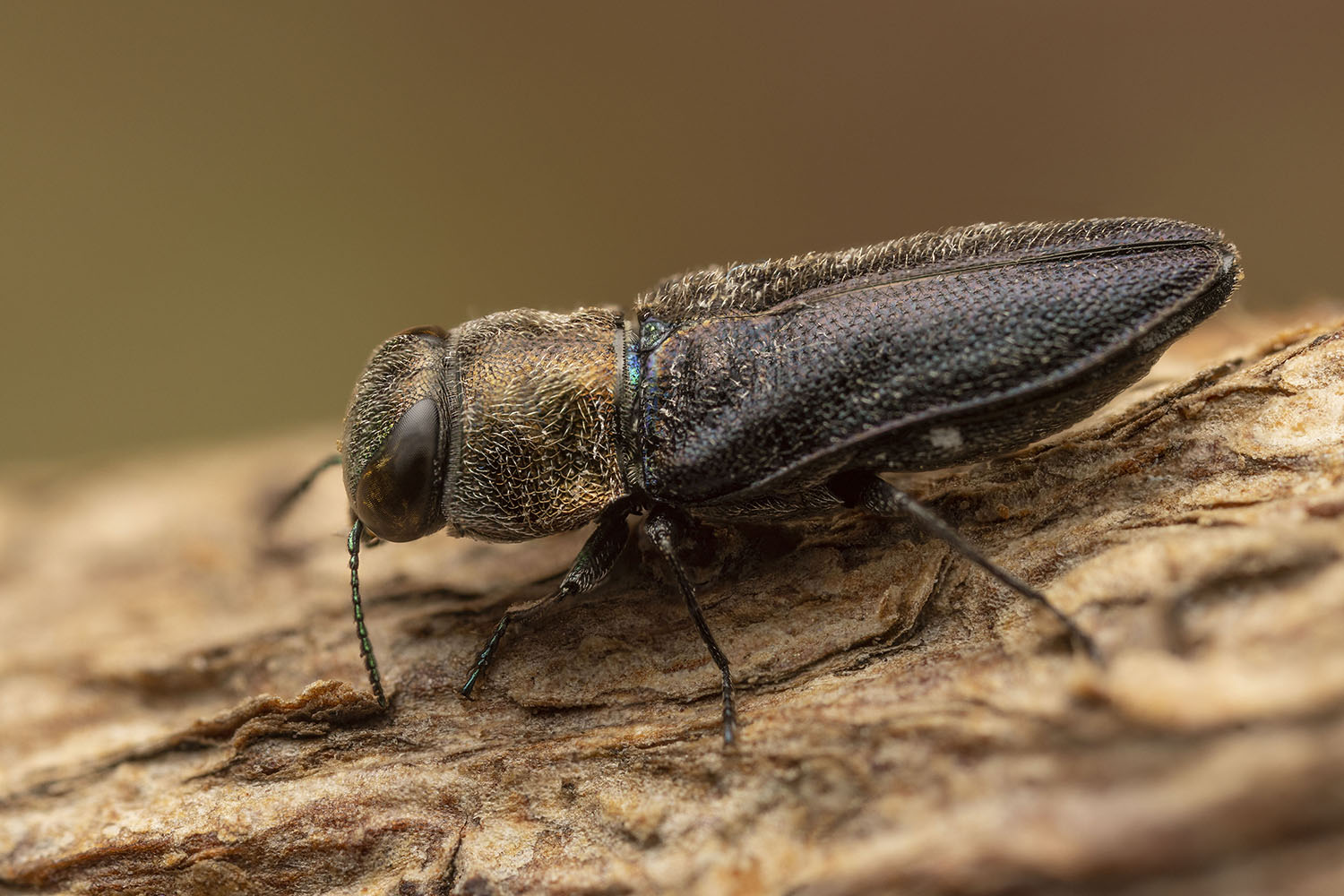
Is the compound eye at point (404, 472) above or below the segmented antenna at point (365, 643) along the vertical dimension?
above

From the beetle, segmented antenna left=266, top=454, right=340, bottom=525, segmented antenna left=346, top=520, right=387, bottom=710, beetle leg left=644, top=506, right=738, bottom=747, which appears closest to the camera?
beetle leg left=644, top=506, right=738, bottom=747

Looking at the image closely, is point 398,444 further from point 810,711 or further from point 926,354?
point 926,354

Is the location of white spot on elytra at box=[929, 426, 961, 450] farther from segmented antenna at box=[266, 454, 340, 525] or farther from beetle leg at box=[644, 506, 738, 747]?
segmented antenna at box=[266, 454, 340, 525]

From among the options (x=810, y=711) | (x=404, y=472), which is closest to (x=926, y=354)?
(x=810, y=711)

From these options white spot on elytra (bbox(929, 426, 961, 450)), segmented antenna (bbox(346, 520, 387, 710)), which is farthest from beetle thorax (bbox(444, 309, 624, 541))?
white spot on elytra (bbox(929, 426, 961, 450))

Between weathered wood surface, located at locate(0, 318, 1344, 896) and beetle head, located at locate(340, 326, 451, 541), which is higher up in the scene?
beetle head, located at locate(340, 326, 451, 541)

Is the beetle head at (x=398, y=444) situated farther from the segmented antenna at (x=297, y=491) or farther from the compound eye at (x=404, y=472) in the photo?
the segmented antenna at (x=297, y=491)

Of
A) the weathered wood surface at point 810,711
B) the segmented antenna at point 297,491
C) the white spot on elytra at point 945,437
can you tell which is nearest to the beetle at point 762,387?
the white spot on elytra at point 945,437
